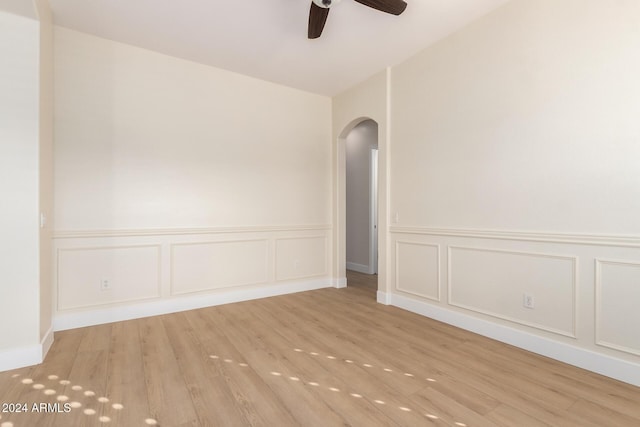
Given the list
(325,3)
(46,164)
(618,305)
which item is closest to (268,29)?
(325,3)

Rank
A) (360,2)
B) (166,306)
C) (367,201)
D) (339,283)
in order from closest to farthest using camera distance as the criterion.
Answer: (360,2), (166,306), (339,283), (367,201)

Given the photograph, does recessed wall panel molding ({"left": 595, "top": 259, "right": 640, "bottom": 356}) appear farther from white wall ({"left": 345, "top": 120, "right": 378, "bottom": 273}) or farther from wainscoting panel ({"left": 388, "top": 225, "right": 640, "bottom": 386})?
white wall ({"left": 345, "top": 120, "right": 378, "bottom": 273})

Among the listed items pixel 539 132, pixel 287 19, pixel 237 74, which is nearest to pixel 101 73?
pixel 237 74

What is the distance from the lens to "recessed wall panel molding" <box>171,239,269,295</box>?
3.53m

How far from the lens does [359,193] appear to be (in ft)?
19.1

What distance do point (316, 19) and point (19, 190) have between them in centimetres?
251

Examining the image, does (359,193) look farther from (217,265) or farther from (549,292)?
(549,292)

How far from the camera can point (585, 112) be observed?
7.20 ft

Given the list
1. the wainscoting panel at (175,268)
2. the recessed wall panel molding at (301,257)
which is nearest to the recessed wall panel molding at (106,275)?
the wainscoting panel at (175,268)

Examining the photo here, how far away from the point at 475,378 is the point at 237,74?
3.97 metres

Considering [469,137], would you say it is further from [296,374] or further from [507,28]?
[296,374]

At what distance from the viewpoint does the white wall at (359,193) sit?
561cm

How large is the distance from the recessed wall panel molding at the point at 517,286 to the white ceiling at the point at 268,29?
7.08 feet

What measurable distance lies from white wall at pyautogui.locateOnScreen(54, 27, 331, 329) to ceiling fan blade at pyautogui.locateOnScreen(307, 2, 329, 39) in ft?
5.43
